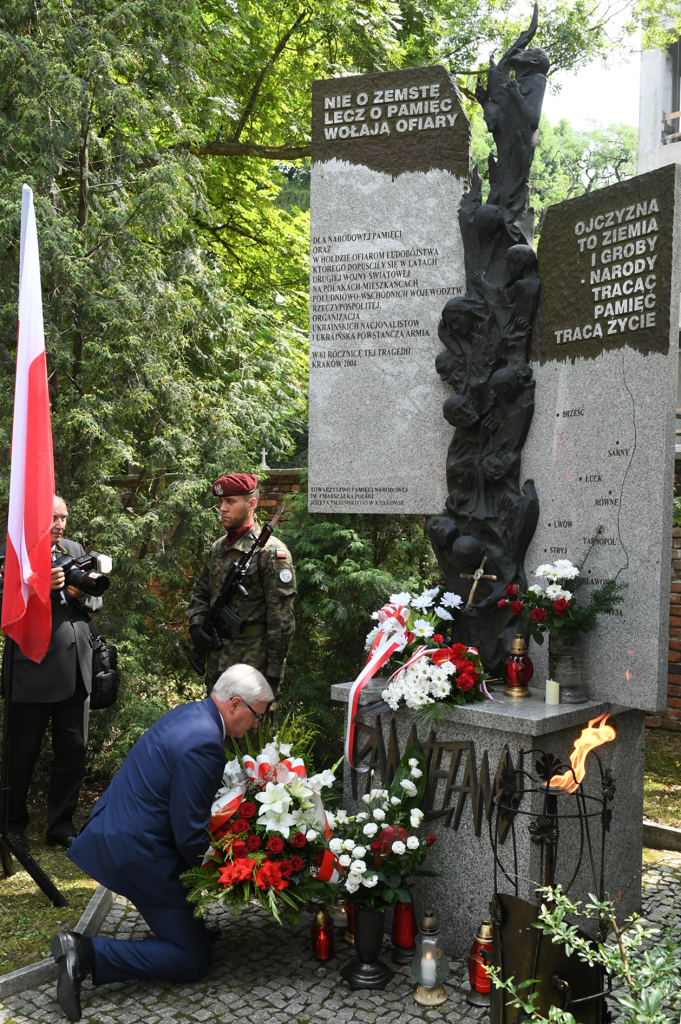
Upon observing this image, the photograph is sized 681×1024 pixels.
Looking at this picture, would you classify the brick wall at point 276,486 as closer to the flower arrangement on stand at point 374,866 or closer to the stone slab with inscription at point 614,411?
the stone slab with inscription at point 614,411

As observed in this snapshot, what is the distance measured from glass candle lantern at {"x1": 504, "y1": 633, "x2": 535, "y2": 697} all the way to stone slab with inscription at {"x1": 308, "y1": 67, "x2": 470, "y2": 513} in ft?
3.44

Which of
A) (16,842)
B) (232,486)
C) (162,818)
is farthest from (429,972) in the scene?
(232,486)

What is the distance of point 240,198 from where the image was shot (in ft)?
36.4

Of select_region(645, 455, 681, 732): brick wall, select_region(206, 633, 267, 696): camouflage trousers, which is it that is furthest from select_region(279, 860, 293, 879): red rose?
select_region(645, 455, 681, 732): brick wall

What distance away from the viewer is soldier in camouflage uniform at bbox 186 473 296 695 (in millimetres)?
5035

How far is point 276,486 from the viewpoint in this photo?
8633 millimetres

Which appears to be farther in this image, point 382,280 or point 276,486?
point 276,486

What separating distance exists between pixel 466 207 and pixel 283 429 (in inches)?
152

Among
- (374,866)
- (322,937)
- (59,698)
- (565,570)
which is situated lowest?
(322,937)

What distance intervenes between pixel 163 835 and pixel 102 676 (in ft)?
5.64

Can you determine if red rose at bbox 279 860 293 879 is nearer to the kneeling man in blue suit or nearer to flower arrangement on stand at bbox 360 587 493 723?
the kneeling man in blue suit

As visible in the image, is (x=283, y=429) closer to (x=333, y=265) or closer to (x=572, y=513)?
(x=333, y=265)

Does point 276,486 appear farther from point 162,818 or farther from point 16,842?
point 162,818

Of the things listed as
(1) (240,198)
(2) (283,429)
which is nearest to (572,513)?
(2) (283,429)
